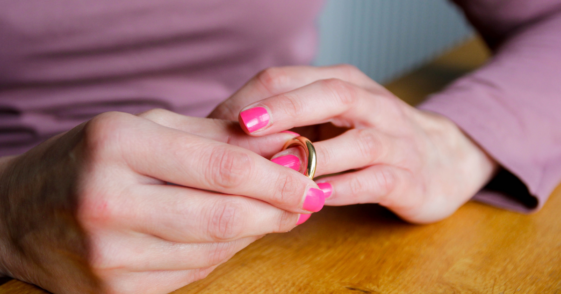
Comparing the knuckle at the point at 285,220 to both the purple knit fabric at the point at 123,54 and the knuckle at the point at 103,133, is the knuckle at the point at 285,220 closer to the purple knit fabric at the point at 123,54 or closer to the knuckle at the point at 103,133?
the knuckle at the point at 103,133

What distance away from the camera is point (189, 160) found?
35 cm

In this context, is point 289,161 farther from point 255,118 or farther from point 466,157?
point 466,157

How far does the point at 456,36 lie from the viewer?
2.88 meters

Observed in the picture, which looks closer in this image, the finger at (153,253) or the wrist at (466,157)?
the finger at (153,253)

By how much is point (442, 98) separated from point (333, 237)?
0.28m

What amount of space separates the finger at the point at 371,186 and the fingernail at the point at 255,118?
10 cm

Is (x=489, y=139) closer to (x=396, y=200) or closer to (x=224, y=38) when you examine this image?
(x=396, y=200)

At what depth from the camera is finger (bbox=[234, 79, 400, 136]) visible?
412 mm

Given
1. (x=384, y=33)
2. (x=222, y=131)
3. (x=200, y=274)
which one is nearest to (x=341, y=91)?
(x=222, y=131)

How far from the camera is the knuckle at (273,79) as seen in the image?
1.59 ft

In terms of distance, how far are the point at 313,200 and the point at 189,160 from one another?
120 mm

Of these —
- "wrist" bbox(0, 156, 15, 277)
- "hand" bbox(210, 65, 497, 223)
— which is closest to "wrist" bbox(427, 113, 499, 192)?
"hand" bbox(210, 65, 497, 223)

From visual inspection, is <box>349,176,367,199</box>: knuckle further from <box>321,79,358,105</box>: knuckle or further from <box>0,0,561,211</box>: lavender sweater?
<box>0,0,561,211</box>: lavender sweater

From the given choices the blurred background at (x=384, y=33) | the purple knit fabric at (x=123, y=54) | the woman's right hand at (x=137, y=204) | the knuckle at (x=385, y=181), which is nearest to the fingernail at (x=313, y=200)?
the woman's right hand at (x=137, y=204)
